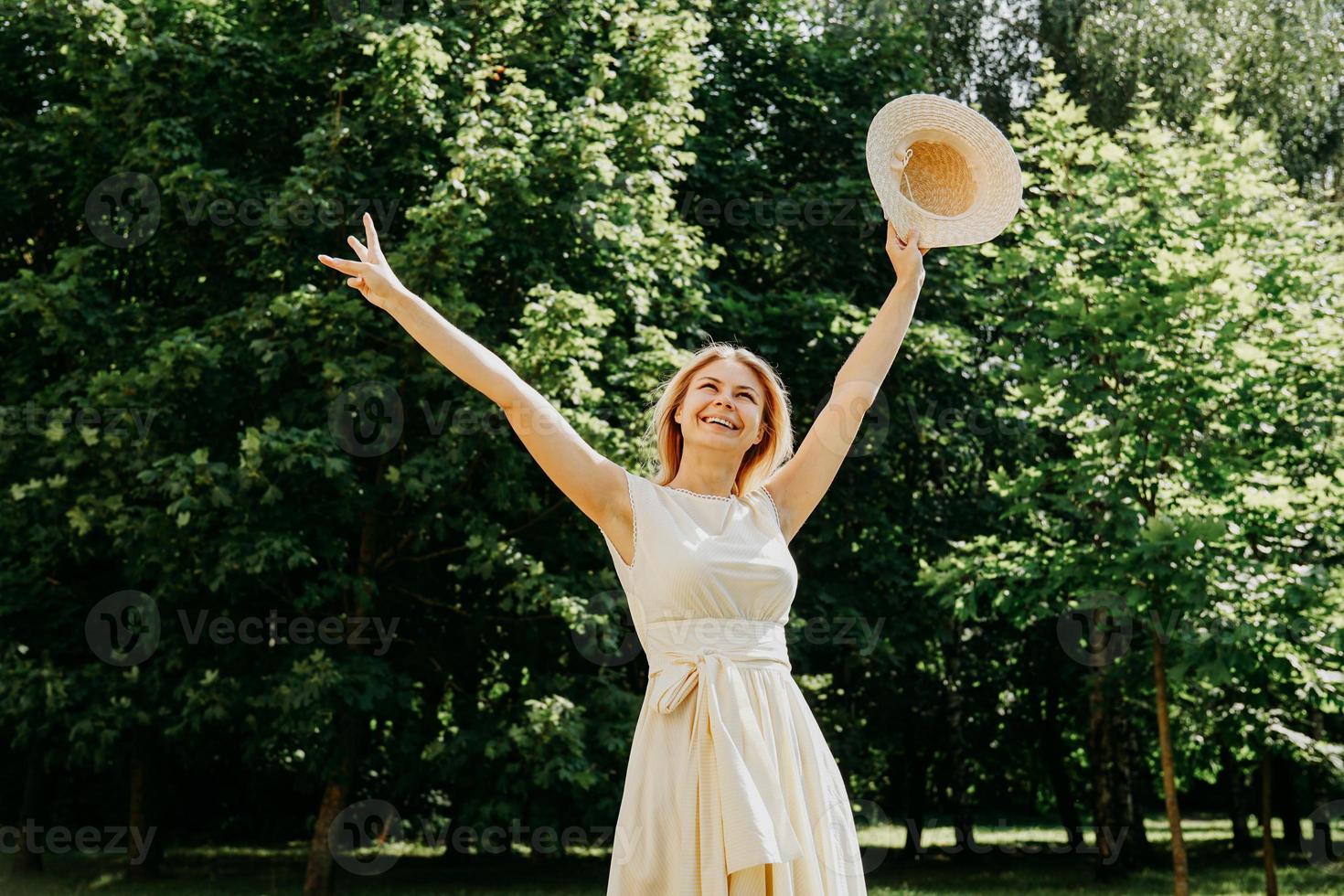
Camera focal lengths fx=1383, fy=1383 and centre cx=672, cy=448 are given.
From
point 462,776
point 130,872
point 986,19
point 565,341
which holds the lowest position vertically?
point 130,872

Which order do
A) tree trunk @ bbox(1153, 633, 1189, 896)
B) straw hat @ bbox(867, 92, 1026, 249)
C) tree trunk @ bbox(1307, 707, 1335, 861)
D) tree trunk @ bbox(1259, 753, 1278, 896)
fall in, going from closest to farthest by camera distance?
straw hat @ bbox(867, 92, 1026, 249) < tree trunk @ bbox(1153, 633, 1189, 896) < tree trunk @ bbox(1259, 753, 1278, 896) < tree trunk @ bbox(1307, 707, 1335, 861)

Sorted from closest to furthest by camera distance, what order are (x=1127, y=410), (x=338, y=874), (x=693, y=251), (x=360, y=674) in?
(x=1127, y=410), (x=360, y=674), (x=693, y=251), (x=338, y=874)

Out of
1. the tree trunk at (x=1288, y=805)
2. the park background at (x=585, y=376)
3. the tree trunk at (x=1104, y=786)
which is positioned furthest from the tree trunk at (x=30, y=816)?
the tree trunk at (x=1288, y=805)

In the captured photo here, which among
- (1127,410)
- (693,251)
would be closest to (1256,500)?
(1127,410)

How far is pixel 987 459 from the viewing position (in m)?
16.8

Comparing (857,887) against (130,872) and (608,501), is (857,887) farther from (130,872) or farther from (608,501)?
(130,872)

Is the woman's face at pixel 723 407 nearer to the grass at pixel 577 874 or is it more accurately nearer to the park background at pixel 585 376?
the park background at pixel 585 376

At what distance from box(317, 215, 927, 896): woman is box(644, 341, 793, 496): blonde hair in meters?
0.07

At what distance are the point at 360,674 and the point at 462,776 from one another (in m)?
1.55

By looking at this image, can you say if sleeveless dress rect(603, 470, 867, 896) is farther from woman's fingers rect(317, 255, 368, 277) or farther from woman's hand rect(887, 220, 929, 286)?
woman's hand rect(887, 220, 929, 286)

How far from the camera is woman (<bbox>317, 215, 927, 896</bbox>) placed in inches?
93.2

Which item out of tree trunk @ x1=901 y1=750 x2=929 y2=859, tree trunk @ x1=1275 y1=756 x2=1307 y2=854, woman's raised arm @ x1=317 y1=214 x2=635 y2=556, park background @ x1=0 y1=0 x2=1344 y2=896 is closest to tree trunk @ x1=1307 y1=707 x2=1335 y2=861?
tree trunk @ x1=1275 y1=756 x2=1307 y2=854

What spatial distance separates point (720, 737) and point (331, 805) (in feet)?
39.1

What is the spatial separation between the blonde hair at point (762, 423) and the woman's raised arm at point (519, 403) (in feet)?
0.90
